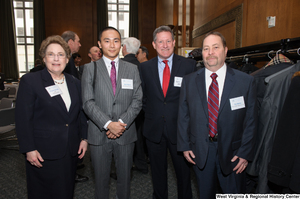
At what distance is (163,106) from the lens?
2.02 m

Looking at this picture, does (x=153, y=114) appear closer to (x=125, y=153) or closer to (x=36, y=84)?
(x=125, y=153)

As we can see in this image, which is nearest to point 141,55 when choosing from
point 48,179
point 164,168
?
point 164,168

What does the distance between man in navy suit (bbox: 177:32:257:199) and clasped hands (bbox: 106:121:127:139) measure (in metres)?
0.50

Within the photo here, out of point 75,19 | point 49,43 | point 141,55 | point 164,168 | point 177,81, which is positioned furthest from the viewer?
point 75,19

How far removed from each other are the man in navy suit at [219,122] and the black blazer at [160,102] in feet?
0.97

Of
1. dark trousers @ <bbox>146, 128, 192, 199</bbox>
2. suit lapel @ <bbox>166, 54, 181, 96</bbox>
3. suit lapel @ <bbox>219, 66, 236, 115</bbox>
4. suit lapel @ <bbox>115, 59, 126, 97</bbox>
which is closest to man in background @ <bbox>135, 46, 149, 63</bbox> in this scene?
suit lapel @ <bbox>166, 54, 181, 96</bbox>

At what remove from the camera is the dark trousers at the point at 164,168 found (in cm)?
206

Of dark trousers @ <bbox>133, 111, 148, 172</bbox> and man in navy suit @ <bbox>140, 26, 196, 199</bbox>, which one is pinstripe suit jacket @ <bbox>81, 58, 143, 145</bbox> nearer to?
man in navy suit @ <bbox>140, 26, 196, 199</bbox>

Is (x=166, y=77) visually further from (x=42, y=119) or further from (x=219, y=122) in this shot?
(x=42, y=119)

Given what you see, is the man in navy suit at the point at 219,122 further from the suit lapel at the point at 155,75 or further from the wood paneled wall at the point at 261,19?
the wood paneled wall at the point at 261,19

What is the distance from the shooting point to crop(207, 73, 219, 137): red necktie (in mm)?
1616

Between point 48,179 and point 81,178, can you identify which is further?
point 81,178

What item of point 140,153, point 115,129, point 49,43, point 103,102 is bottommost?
point 140,153

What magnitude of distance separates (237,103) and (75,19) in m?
12.0
